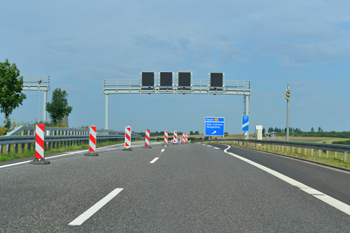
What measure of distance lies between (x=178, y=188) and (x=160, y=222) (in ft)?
7.79

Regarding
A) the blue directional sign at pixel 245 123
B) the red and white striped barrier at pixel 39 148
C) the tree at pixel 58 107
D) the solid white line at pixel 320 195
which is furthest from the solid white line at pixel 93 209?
the tree at pixel 58 107

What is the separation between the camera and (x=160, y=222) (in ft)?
14.2

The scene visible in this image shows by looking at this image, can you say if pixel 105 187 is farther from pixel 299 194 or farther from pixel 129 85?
pixel 129 85

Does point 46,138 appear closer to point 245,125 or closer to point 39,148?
point 39,148

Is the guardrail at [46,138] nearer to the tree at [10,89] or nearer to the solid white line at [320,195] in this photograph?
the solid white line at [320,195]

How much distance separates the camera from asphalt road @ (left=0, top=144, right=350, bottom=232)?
13.8 feet

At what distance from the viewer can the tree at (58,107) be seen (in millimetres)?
67375

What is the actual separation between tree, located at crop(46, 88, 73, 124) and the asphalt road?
61701mm

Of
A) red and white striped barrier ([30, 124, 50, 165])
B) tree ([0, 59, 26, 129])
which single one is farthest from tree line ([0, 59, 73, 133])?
red and white striped barrier ([30, 124, 50, 165])

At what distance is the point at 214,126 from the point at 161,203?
1461 inches

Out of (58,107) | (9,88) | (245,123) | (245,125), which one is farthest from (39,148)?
(58,107)

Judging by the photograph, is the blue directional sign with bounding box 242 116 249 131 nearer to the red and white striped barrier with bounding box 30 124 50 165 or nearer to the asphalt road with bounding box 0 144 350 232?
the red and white striped barrier with bounding box 30 124 50 165

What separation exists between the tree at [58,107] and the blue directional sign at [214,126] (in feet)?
117

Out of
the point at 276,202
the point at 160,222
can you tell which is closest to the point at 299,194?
the point at 276,202
